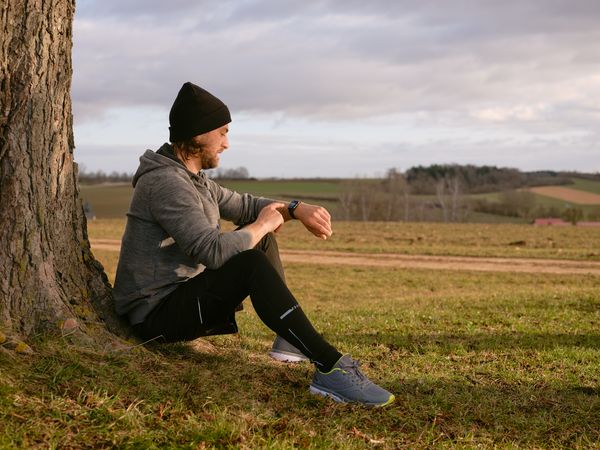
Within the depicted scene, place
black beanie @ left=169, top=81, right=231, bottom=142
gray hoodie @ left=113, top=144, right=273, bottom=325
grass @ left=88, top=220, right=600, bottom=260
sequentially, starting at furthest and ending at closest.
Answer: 1. grass @ left=88, top=220, right=600, bottom=260
2. black beanie @ left=169, top=81, right=231, bottom=142
3. gray hoodie @ left=113, top=144, right=273, bottom=325

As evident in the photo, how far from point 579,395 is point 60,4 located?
166 inches

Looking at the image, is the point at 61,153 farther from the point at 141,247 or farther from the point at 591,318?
the point at 591,318

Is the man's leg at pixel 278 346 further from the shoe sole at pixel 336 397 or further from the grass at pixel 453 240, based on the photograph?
the grass at pixel 453 240

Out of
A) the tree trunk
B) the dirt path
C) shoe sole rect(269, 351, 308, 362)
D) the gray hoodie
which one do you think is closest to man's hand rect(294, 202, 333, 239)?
the gray hoodie

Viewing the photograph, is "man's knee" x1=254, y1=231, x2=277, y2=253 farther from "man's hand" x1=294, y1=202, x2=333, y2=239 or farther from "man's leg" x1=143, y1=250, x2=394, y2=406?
"man's leg" x1=143, y1=250, x2=394, y2=406

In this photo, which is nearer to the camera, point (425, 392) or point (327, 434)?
point (327, 434)

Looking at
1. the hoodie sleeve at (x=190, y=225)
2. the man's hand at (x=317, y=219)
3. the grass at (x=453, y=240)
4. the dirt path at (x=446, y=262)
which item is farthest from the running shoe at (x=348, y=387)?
the grass at (x=453, y=240)

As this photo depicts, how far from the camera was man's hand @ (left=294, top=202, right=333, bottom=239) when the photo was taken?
4754 mm

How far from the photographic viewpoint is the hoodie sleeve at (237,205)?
507 cm

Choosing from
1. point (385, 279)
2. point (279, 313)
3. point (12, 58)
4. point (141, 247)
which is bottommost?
point (385, 279)

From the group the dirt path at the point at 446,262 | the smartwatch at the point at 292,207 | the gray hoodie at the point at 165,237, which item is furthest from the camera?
the dirt path at the point at 446,262

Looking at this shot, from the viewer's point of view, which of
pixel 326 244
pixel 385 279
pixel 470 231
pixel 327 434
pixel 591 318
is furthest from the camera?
pixel 470 231

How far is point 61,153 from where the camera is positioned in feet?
14.6

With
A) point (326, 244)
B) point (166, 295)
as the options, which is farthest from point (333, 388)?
point (326, 244)
